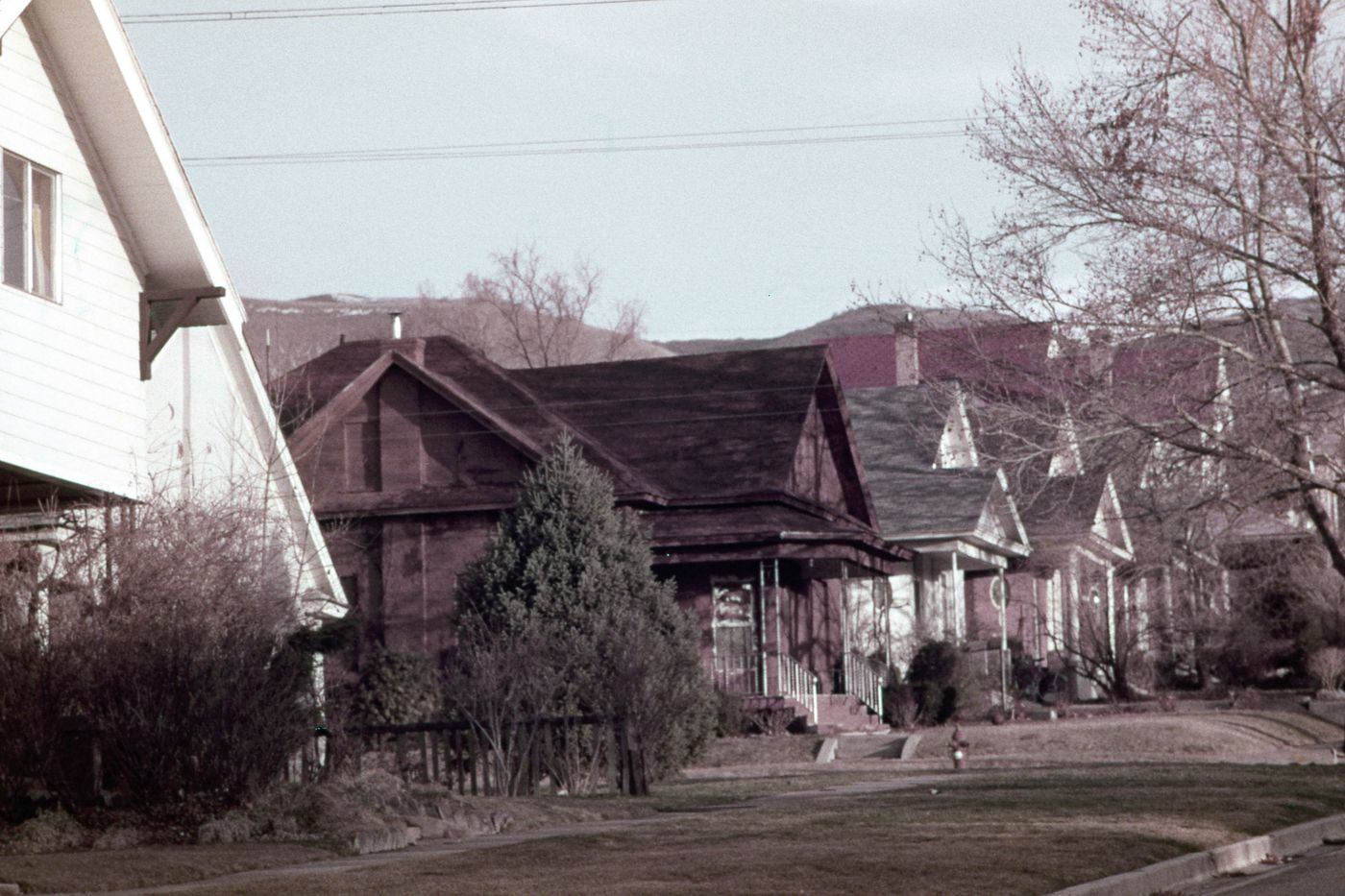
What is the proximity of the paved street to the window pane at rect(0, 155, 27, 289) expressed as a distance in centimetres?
1142

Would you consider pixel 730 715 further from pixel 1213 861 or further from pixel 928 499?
pixel 1213 861

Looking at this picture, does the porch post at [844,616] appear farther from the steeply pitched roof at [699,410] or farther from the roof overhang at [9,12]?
the roof overhang at [9,12]

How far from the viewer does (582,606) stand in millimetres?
24266

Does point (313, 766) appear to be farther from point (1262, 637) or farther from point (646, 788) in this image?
point (1262, 637)

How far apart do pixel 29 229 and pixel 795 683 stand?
1821cm

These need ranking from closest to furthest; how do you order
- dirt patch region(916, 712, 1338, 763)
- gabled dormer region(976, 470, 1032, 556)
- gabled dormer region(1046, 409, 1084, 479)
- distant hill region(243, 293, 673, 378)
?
1. gabled dormer region(1046, 409, 1084, 479)
2. dirt patch region(916, 712, 1338, 763)
3. gabled dormer region(976, 470, 1032, 556)
4. distant hill region(243, 293, 673, 378)

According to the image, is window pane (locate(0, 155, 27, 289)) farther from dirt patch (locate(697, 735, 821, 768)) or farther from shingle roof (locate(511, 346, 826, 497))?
shingle roof (locate(511, 346, 826, 497))

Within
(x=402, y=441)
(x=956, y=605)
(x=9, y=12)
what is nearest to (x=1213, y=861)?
(x=9, y=12)

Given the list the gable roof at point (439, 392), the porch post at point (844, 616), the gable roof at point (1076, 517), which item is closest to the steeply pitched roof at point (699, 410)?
the gable roof at point (439, 392)

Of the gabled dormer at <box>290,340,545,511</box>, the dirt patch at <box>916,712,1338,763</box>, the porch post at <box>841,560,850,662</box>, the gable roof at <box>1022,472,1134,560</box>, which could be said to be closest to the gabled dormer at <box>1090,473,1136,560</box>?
the gable roof at <box>1022,472,1134,560</box>

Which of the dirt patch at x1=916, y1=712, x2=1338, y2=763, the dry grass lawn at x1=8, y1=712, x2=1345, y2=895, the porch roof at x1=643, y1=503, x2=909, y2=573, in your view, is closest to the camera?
the dry grass lawn at x1=8, y1=712, x2=1345, y2=895

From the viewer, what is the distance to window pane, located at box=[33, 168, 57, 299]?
660 inches

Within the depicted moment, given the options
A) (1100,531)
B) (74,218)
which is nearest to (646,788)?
(74,218)

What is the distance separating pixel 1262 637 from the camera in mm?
40562
